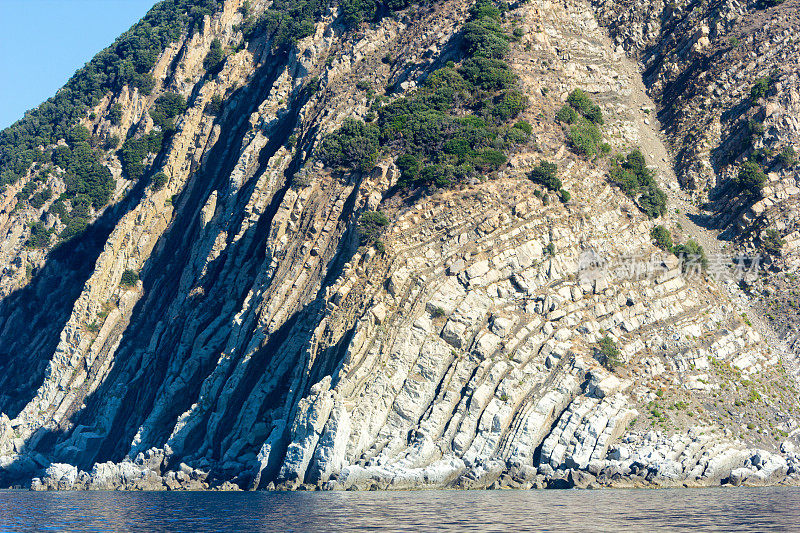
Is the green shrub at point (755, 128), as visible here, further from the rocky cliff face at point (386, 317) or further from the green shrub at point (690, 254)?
the green shrub at point (690, 254)

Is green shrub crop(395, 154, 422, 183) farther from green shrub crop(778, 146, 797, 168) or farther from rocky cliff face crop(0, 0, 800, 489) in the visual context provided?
green shrub crop(778, 146, 797, 168)

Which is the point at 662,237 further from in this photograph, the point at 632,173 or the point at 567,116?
the point at 567,116

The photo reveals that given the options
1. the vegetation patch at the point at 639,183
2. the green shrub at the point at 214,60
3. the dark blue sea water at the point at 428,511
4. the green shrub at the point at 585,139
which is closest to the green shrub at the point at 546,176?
the green shrub at the point at 585,139

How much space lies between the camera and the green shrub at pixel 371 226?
190 feet

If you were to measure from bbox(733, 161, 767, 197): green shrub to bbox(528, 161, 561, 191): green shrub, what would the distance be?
13821 mm

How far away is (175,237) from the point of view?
7750 centimetres

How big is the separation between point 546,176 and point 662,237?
9.02 m

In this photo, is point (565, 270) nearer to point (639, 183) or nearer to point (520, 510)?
point (639, 183)

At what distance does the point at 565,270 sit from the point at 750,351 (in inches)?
483

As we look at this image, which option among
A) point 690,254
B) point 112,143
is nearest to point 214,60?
point 112,143

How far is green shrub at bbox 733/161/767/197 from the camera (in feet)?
207

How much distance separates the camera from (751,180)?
63312mm

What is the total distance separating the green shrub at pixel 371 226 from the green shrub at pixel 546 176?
10588 mm

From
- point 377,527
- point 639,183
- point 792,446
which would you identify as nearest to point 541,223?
point 639,183
